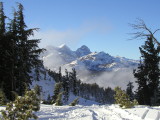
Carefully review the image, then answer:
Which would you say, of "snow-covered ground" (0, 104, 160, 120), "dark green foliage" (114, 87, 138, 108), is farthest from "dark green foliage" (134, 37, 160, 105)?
"snow-covered ground" (0, 104, 160, 120)

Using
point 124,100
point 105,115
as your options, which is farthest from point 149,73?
point 105,115

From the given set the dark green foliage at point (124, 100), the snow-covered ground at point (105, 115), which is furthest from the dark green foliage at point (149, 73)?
the snow-covered ground at point (105, 115)

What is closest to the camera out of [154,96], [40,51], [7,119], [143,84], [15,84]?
[7,119]

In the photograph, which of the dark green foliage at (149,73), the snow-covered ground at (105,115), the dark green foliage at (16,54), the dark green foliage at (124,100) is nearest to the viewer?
the snow-covered ground at (105,115)

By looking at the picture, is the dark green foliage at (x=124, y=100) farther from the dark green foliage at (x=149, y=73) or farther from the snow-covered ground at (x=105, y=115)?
the dark green foliage at (x=149, y=73)

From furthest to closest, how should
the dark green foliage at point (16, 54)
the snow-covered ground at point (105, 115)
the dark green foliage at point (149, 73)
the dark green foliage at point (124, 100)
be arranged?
the dark green foliage at point (149, 73)
the dark green foliage at point (16, 54)
the dark green foliage at point (124, 100)
the snow-covered ground at point (105, 115)

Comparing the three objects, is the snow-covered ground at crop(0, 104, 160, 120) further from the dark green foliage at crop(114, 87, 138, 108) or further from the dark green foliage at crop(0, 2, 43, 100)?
the dark green foliage at crop(0, 2, 43, 100)

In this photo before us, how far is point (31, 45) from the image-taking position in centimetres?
2691

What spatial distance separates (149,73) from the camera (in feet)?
117

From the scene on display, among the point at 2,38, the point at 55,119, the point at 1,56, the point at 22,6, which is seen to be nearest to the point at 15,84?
the point at 1,56

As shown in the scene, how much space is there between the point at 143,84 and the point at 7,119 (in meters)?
31.5

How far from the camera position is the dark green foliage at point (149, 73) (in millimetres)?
35219

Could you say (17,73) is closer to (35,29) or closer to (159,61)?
(35,29)

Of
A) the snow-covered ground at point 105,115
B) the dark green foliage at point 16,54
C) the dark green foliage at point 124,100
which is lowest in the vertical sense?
the snow-covered ground at point 105,115
